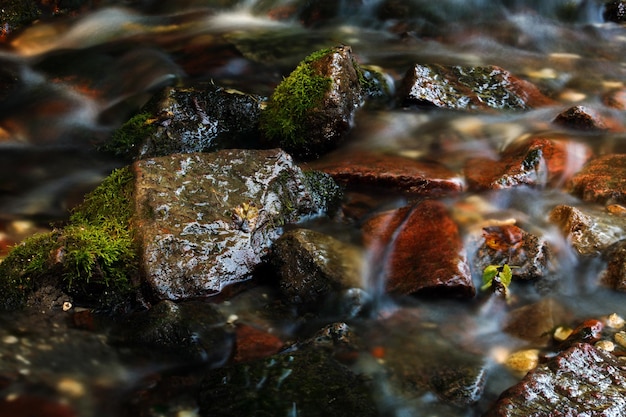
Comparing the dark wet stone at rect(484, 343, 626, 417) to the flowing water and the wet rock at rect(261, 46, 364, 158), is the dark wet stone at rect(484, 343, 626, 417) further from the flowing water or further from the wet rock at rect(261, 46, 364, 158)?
the wet rock at rect(261, 46, 364, 158)

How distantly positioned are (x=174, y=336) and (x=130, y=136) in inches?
117

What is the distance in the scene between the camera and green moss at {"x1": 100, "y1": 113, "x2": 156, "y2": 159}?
5.88 m

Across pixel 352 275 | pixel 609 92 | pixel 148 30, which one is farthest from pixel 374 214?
pixel 148 30

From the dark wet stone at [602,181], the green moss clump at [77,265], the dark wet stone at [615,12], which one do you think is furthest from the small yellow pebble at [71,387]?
the dark wet stone at [615,12]

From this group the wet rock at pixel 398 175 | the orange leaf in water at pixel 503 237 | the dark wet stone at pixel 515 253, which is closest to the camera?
the dark wet stone at pixel 515 253

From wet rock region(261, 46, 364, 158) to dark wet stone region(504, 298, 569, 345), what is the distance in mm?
2497

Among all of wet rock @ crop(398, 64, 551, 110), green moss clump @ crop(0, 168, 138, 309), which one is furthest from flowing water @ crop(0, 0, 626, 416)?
green moss clump @ crop(0, 168, 138, 309)

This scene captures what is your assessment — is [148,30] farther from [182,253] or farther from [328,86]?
[182,253]

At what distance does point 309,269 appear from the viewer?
4.09m

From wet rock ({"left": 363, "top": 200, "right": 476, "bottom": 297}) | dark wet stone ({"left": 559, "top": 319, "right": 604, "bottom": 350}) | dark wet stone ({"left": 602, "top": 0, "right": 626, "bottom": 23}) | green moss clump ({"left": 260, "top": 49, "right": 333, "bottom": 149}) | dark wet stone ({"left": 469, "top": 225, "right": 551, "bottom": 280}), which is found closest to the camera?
dark wet stone ({"left": 559, "top": 319, "right": 604, "bottom": 350})

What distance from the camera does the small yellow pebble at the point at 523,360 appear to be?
11.8 ft

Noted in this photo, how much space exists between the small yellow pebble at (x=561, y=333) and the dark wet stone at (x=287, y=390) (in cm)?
130

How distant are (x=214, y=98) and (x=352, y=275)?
2.78m

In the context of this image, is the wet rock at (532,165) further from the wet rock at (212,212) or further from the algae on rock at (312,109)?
the wet rock at (212,212)
